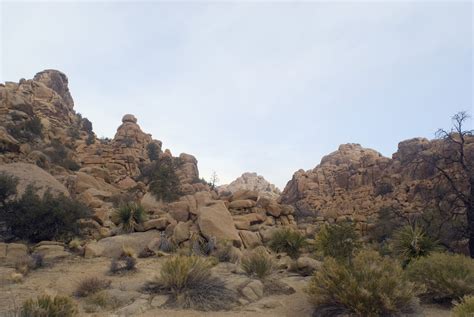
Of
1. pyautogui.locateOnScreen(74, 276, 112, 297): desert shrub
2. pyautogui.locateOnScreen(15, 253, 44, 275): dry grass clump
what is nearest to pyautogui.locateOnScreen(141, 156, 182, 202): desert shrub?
pyautogui.locateOnScreen(15, 253, 44, 275): dry grass clump

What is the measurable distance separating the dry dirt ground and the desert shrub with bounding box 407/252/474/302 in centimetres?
57

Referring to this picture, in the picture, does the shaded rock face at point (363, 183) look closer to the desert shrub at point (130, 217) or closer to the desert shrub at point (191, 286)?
the desert shrub at point (130, 217)

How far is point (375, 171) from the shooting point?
140 ft

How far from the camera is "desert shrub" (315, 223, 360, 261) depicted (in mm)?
14281

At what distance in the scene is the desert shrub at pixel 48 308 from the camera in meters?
6.52

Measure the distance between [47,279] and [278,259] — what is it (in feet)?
28.8

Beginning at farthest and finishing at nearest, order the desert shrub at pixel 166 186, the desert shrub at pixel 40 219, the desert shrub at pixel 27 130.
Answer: the desert shrub at pixel 27 130 < the desert shrub at pixel 166 186 < the desert shrub at pixel 40 219

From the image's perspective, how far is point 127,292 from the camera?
388 inches

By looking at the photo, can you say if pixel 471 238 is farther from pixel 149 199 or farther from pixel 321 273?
pixel 149 199

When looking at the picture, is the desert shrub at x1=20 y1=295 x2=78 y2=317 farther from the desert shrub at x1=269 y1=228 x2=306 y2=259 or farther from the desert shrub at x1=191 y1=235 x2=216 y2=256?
the desert shrub at x1=269 y1=228 x2=306 y2=259

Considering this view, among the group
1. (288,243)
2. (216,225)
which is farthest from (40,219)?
(288,243)

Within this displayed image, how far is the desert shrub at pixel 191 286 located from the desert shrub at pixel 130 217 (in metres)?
8.43

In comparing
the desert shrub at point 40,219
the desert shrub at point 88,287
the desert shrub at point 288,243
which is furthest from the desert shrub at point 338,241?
the desert shrub at point 40,219

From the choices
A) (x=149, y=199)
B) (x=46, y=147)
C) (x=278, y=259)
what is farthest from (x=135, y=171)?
(x=278, y=259)
